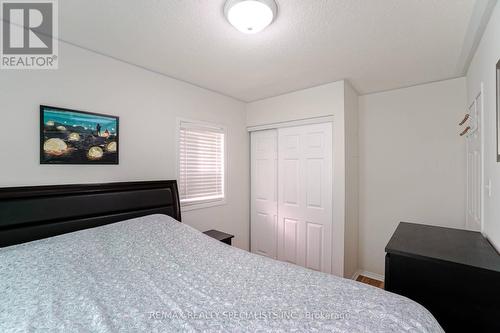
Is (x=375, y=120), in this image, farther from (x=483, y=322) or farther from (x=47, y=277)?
(x=47, y=277)

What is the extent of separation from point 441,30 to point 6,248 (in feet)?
10.6

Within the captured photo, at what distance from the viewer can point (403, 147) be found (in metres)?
2.77

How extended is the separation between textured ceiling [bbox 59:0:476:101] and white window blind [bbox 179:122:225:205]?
2.18 feet

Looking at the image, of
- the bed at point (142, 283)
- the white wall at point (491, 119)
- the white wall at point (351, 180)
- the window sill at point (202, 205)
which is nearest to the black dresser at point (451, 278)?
the white wall at point (491, 119)

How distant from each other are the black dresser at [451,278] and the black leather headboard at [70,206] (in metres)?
2.03

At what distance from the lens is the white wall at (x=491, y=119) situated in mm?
1338

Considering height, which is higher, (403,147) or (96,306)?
(403,147)

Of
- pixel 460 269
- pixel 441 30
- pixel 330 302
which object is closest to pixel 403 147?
pixel 441 30

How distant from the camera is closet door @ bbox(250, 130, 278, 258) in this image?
325cm

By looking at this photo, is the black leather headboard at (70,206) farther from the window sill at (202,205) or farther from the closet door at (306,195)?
the closet door at (306,195)

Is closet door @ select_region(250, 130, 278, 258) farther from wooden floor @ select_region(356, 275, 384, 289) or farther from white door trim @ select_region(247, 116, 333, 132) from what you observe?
wooden floor @ select_region(356, 275, 384, 289)

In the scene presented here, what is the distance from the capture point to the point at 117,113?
2.07 m

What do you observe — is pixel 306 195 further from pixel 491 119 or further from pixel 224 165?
pixel 491 119

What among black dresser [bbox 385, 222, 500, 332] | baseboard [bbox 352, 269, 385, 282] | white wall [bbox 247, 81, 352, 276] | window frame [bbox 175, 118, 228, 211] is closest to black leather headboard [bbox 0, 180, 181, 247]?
window frame [bbox 175, 118, 228, 211]
